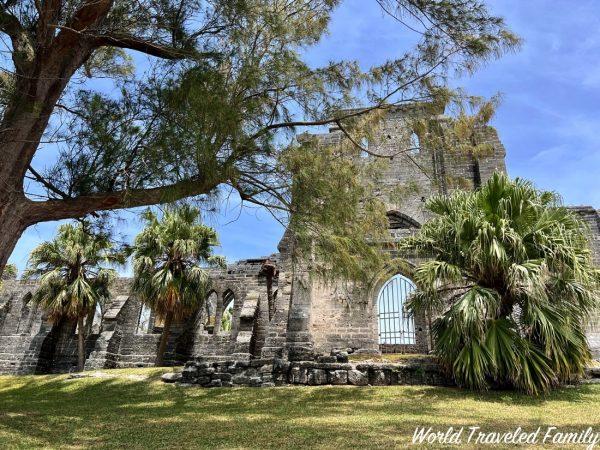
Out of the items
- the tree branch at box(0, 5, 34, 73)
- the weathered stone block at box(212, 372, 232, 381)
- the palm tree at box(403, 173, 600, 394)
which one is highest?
the tree branch at box(0, 5, 34, 73)

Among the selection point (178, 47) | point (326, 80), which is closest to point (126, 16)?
point (178, 47)

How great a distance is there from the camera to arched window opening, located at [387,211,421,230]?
14945 mm

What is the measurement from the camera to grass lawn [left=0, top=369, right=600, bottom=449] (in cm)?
506

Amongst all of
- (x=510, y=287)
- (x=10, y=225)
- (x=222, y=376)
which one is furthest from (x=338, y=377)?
(x=10, y=225)

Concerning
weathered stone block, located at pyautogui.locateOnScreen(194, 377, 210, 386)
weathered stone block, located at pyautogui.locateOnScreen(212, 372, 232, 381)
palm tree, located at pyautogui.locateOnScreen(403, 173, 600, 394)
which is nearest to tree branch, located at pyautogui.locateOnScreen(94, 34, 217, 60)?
palm tree, located at pyautogui.locateOnScreen(403, 173, 600, 394)

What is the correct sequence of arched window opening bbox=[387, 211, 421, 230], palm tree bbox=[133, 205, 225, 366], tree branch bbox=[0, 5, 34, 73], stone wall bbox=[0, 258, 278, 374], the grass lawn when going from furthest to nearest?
1. stone wall bbox=[0, 258, 278, 374]
2. palm tree bbox=[133, 205, 225, 366]
3. arched window opening bbox=[387, 211, 421, 230]
4. tree branch bbox=[0, 5, 34, 73]
5. the grass lawn

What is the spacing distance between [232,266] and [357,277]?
43.9 feet

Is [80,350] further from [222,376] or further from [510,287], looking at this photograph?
[510,287]

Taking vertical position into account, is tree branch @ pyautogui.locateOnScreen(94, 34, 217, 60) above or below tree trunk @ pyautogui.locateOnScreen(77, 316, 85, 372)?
above

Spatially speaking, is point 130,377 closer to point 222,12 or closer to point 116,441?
point 116,441

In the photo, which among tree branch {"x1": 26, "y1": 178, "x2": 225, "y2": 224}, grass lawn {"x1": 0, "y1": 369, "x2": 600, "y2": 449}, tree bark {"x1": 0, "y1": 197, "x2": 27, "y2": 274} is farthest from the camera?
tree branch {"x1": 26, "y1": 178, "x2": 225, "y2": 224}

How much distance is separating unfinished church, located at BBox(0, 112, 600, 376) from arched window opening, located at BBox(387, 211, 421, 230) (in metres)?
0.03

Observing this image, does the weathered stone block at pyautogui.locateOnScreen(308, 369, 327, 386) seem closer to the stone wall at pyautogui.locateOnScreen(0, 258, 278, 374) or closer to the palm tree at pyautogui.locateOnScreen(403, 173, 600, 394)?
the palm tree at pyautogui.locateOnScreen(403, 173, 600, 394)

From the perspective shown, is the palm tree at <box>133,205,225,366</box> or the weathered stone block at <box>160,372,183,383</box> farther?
the palm tree at <box>133,205,225,366</box>
